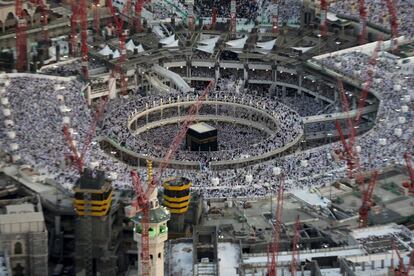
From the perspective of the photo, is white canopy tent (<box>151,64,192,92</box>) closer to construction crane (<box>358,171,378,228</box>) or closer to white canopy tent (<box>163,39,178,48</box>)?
white canopy tent (<box>163,39,178,48</box>)

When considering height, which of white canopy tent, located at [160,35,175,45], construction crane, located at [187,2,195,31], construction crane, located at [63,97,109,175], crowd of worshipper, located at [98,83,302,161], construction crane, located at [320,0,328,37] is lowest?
crowd of worshipper, located at [98,83,302,161]

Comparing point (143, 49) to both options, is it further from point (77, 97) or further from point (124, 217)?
point (124, 217)

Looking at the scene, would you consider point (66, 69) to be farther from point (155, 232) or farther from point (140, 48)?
point (155, 232)

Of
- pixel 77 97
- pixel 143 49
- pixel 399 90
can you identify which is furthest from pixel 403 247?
pixel 143 49

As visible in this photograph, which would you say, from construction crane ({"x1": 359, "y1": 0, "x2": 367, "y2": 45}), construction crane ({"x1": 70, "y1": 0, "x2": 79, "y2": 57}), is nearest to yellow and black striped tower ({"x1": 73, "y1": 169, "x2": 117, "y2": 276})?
construction crane ({"x1": 70, "y1": 0, "x2": 79, "y2": 57})

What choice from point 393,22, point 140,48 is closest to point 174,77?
point 140,48

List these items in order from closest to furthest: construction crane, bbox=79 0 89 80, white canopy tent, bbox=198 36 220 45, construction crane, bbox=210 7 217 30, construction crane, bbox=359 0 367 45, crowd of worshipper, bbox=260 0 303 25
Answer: construction crane, bbox=79 0 89 80
construction crane, bbox=359 0 367 45
white canopy tent, bbox=198 36 220 45
construction crane, bbox=210 7 217 30
crowd of worshipper, bbox=260 0 303 25
